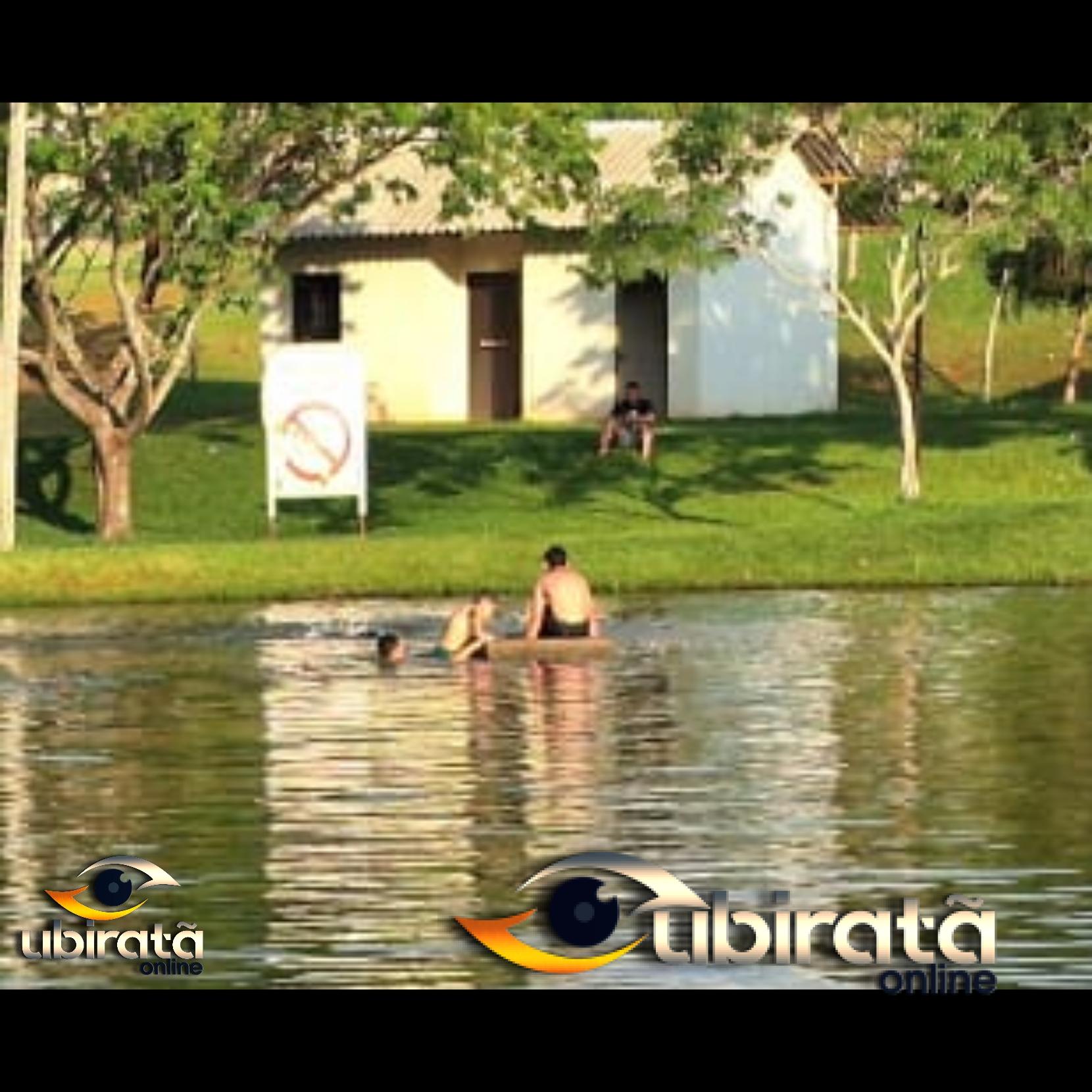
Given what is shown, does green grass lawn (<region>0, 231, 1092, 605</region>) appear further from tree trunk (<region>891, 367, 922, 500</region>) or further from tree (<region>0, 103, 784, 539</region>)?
tree (<region>0, 103, 784, 539</region>)

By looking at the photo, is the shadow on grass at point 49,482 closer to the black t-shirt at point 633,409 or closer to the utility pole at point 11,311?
the utility pole at point 11,311

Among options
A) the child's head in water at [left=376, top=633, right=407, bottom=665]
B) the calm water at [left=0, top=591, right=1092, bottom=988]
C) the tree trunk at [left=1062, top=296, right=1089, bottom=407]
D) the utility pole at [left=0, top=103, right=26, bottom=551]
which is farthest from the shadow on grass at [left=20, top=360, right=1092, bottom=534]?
the child's head in water at [left=376, top=633, right=407, bottom=665]

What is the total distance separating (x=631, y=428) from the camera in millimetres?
61812

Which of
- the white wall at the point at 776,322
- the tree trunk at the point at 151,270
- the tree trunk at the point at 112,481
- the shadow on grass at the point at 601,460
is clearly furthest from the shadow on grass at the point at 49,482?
the white wall at the point at 776,322

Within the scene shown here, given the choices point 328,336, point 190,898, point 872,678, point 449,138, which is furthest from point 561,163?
point 190,898

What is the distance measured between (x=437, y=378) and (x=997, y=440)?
37.3 feet

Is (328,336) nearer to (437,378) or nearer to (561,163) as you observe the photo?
(437,378)

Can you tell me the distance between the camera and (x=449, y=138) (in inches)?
2226

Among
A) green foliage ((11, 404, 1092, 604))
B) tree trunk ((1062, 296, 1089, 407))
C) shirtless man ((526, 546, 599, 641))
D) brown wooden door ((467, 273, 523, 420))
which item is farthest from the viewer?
tree trunk ((1062, 296, 1089, 407))

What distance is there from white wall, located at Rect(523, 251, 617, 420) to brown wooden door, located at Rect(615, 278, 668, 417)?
12.4 inches

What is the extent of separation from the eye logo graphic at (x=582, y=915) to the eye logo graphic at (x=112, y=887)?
204 centimetres

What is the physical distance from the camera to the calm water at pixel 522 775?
21.7 meters

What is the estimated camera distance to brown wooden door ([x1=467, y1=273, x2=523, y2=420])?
69.9m
